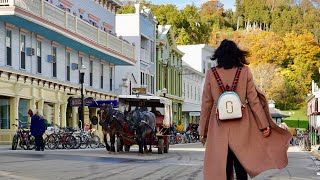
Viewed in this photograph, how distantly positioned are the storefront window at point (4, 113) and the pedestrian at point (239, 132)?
2419cm

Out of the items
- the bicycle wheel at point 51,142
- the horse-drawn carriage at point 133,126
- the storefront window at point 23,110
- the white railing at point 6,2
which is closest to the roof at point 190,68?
the storefront window at point 23,110

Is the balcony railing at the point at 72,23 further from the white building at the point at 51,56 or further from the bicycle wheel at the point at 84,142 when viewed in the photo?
the bicycle wheel at the point at 84,142

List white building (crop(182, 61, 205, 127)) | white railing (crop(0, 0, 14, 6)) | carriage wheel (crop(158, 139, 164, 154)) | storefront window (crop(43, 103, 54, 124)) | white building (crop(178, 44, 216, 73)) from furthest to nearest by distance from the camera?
white building (crop(178, 44, 216, 73)), white building (crop(182, 61, 205, 127)), storefront window (crop(43, 103, 54, 124)), white railing (crop(0, 0, 14, 6)), carriage wheel (crop(158, 139, 164, 154))

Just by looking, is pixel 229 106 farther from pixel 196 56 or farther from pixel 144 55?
pixel 196 56

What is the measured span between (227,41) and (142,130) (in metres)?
15.1

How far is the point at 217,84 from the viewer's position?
816 cm

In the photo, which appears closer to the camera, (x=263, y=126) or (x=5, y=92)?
(x=263, y=126)

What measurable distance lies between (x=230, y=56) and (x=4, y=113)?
24532mm

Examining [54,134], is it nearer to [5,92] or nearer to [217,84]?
[5,92]

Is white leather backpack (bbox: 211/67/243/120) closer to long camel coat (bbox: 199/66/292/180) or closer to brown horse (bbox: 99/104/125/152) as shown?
long camel coat (bbox: 199/66/292/180)

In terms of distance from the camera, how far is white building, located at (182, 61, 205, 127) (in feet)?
254

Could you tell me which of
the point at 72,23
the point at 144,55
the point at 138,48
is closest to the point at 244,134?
the point at 72,23

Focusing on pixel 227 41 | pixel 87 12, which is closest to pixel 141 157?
pixel 227 41

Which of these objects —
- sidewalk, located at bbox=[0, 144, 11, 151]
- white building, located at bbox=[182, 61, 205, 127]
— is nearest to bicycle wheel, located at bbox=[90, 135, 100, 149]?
sidewalk, located at bbox=[0, 144, 11, 151]
